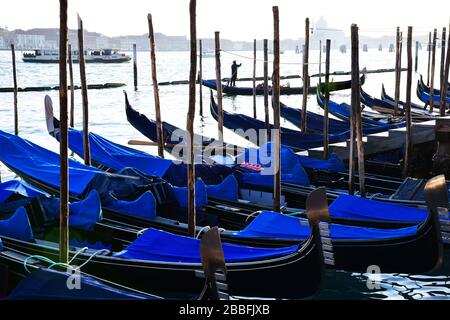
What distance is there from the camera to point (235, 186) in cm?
848

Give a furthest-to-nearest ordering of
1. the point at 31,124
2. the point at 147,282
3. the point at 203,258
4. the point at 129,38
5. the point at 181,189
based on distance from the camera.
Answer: the point at 129,38, the point at 31,124, the point at 181,189, the point at 147,282, the point at 203,258

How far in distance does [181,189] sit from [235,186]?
2.59 feet

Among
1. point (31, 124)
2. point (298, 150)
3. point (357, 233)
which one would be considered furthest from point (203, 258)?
point (31, 124)

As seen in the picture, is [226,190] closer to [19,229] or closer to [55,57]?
[19,229]

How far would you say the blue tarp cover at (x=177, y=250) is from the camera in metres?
6.21

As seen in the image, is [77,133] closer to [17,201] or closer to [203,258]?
[17,201]

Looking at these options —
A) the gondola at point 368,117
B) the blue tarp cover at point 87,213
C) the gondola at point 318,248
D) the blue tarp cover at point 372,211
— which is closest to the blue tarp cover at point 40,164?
the blue tarp cover at point 87,213

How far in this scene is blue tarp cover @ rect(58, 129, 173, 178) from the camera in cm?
912

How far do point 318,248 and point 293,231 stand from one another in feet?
3.36

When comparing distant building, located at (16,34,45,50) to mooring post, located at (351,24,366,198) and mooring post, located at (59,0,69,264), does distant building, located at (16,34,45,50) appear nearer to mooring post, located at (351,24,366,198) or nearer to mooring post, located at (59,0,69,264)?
mooring post, located at (351,24,366,198)

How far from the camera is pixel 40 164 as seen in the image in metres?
9.23

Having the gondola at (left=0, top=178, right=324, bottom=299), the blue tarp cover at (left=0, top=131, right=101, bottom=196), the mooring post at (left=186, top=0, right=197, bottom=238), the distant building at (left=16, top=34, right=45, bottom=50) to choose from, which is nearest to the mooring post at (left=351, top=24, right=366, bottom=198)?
the gondola at (left=0, top=178, right=324, bottom=299)

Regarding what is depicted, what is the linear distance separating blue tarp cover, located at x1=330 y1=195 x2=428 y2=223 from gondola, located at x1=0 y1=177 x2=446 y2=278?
772 mm

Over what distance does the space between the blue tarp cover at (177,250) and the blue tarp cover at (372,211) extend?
180 cm
